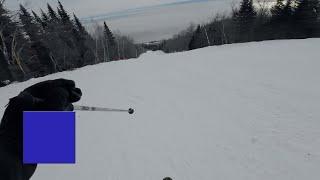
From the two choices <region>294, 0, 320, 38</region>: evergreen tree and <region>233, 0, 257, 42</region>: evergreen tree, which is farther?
<region>233, 0, 257, 42</region>: evergreen tree

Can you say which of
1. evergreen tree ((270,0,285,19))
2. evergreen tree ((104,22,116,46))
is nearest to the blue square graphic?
evergreen tree ((270,0,285,19))

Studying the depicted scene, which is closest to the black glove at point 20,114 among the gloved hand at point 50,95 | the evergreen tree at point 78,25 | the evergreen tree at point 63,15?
the gloved hand at point 50,95

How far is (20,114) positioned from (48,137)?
0.24m

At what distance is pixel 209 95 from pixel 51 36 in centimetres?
3567

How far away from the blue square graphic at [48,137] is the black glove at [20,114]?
0.17 feet

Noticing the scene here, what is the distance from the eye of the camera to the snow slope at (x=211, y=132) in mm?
4691

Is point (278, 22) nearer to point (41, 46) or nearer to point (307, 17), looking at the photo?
A: point (307, 17)

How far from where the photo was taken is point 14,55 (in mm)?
25000

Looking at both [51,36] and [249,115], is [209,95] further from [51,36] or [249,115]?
[51,36]

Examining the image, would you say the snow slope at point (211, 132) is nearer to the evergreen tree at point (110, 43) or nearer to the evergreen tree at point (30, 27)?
the evergreen tree at point (30, 27)

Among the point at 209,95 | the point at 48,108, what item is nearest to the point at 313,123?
the point at 209,95

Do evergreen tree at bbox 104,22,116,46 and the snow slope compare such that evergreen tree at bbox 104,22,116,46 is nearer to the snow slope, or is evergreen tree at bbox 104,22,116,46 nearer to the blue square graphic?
the snow slope

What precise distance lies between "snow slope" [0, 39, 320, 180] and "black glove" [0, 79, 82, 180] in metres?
3.16

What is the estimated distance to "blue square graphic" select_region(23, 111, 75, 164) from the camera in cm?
180
